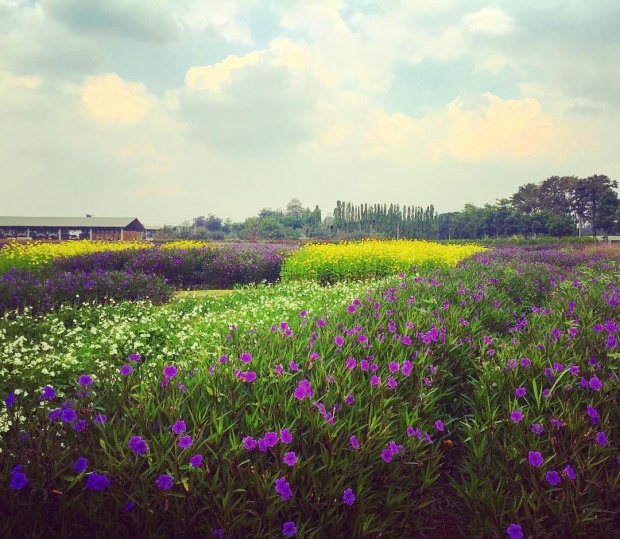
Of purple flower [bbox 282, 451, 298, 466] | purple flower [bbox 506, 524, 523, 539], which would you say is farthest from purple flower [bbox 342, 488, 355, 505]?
purple flower [bbox 506, 524, 523, 539]

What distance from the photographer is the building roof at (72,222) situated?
50503mm

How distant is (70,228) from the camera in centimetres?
5162

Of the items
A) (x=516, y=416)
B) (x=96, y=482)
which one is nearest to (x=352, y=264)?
(x=516, y=416)

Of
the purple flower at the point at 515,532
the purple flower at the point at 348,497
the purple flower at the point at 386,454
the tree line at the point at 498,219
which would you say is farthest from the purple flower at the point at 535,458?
the tree line at the point at 498,219

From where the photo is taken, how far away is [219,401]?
2.64m

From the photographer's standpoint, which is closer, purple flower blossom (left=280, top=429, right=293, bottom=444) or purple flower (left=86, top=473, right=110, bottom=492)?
purple flower (left=86, top=473, right=110, bottom=492)

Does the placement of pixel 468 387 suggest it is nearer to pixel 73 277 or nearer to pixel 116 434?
pixel 116 434

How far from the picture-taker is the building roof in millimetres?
50503

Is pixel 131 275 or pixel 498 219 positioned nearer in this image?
pixel 131 275

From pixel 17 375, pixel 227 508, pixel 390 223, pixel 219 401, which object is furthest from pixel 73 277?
pixel 390 223

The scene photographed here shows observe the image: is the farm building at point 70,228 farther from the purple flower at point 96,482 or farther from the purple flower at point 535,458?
the purple flower at point 535,458

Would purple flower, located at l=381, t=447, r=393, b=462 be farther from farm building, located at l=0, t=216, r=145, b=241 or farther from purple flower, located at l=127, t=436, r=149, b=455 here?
farm building, located at l=0, t=216, r=145, b=241

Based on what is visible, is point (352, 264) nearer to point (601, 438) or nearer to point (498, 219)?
point (601, 438)

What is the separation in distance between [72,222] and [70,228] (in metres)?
0.67
